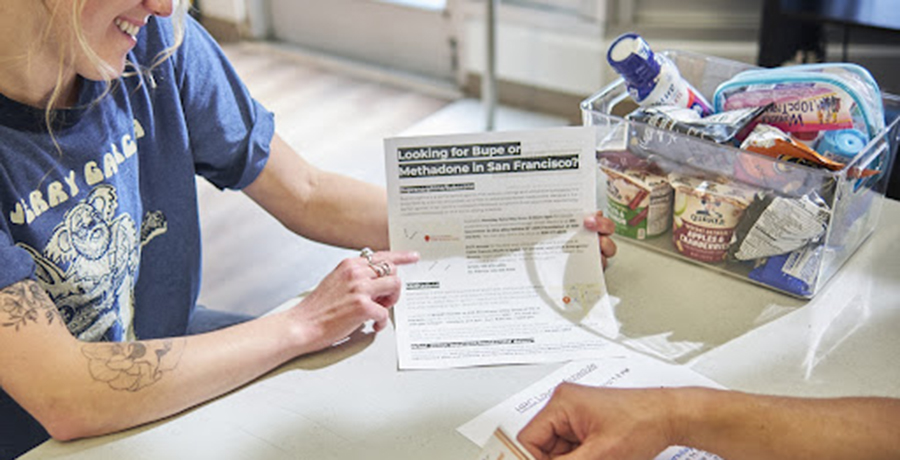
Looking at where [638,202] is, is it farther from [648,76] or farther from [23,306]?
[23,306]

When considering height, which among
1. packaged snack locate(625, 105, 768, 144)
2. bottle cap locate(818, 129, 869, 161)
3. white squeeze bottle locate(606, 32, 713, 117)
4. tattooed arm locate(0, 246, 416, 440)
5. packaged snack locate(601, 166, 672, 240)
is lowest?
tattooed arm locate(0, 246, 416, 440)

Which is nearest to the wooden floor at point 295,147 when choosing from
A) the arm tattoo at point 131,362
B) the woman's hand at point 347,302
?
the woman's hand at point 347,302

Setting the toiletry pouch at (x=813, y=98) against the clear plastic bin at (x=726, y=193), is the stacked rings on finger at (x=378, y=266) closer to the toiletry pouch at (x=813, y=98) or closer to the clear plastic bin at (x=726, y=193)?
the clear plastic bin at (x=726, y=193)

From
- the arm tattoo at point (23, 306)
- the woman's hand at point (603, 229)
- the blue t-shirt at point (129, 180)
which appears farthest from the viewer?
the woman's hand at point (603, 229)

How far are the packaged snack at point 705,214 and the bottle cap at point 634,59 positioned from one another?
0.41 feet

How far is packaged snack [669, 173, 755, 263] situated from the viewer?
1080 mm

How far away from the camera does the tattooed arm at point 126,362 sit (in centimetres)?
A: 91

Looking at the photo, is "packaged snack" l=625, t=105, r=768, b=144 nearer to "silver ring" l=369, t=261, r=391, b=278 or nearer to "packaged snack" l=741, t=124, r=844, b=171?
"packaged snack" l=741, t=124, r=844, b=171

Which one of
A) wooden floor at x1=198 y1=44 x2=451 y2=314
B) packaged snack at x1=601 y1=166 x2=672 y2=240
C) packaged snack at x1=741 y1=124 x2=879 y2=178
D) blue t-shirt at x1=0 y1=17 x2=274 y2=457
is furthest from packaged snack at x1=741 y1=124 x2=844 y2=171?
wooden floor at x1=198 y1=44 x2=451 y2=314

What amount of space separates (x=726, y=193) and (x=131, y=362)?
2.25 feet

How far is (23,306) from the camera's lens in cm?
91

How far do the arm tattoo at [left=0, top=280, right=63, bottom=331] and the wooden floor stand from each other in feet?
4.15

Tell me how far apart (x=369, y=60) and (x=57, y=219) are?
96.3 inches

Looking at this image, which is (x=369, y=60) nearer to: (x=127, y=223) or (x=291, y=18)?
(x=291, y=18)
